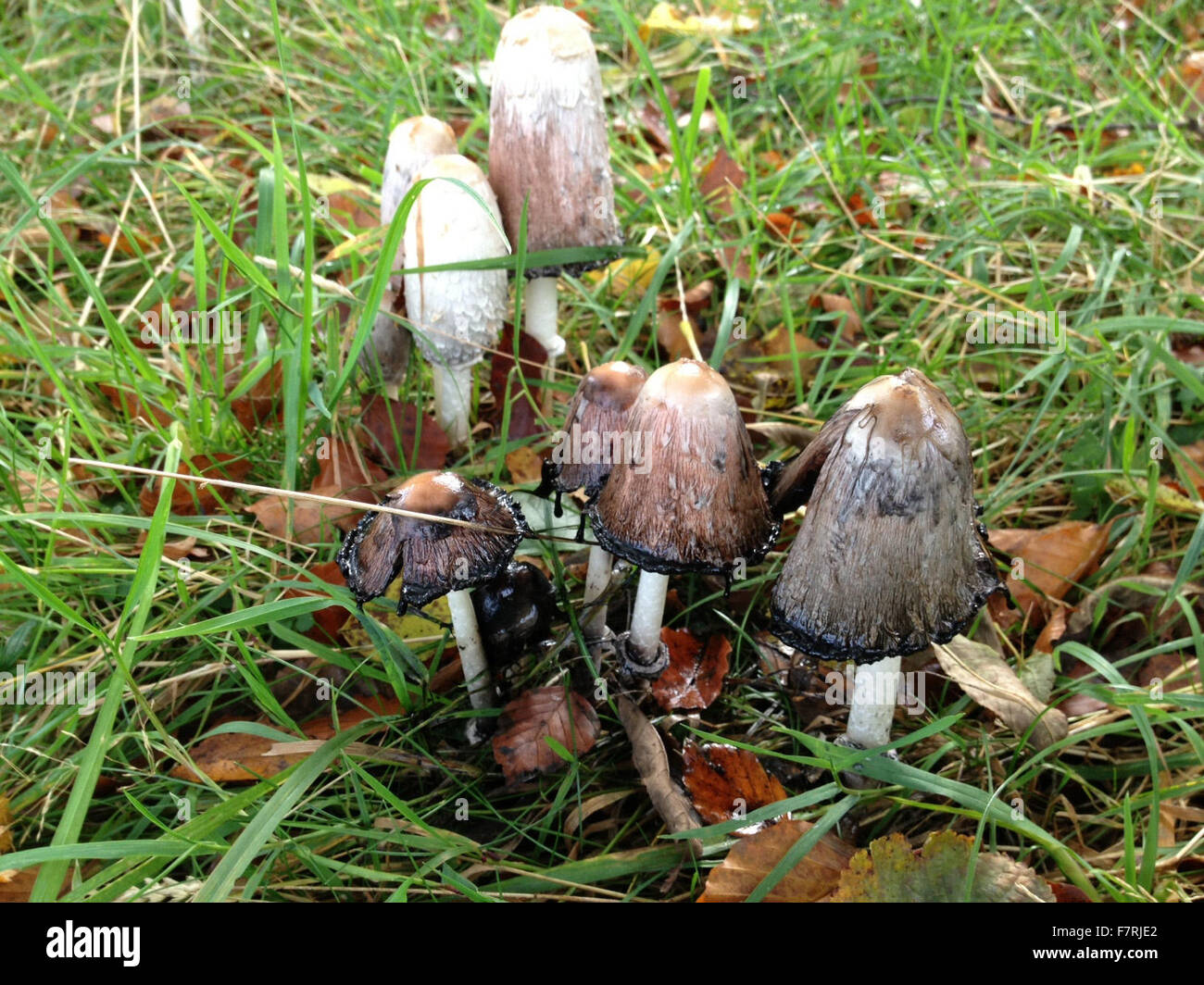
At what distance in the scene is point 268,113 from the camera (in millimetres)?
4379

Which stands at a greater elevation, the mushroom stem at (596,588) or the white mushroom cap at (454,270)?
the white mushroom cap at (454,270)

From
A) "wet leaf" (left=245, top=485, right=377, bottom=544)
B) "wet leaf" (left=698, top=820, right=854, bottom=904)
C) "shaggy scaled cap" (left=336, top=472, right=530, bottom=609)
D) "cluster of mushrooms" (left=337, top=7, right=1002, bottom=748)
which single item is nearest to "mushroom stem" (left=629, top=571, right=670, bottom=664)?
"cluster of mushrooms" (left=337, top=7, right=1002, bottom=748)

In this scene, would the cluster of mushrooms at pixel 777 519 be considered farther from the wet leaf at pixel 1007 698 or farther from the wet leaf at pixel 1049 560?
the wet leaf at pixel 1049 560

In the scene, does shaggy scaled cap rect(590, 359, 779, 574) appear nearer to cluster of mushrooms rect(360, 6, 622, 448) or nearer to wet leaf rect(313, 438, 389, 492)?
cluster of mushrooms rect(360, 6, 622, 448)

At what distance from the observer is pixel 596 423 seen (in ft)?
6.91

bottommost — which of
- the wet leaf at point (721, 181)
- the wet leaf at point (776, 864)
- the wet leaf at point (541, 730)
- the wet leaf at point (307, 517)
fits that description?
the wet leaf at point (776, 864)

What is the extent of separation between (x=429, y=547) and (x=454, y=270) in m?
0.98

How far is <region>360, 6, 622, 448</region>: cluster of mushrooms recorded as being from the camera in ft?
8.43

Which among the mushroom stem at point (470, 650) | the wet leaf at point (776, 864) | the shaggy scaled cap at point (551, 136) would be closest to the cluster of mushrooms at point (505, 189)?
the shaggy scaled cap at point (551, 136)

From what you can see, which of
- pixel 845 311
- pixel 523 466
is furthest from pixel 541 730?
pixel 845 311

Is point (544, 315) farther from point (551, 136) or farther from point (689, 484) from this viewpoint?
point (689, 484)

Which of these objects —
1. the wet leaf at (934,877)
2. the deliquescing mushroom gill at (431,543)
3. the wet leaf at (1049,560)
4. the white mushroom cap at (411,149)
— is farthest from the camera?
the white mushroom cap at (411,149)

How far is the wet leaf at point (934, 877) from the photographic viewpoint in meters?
1.77
